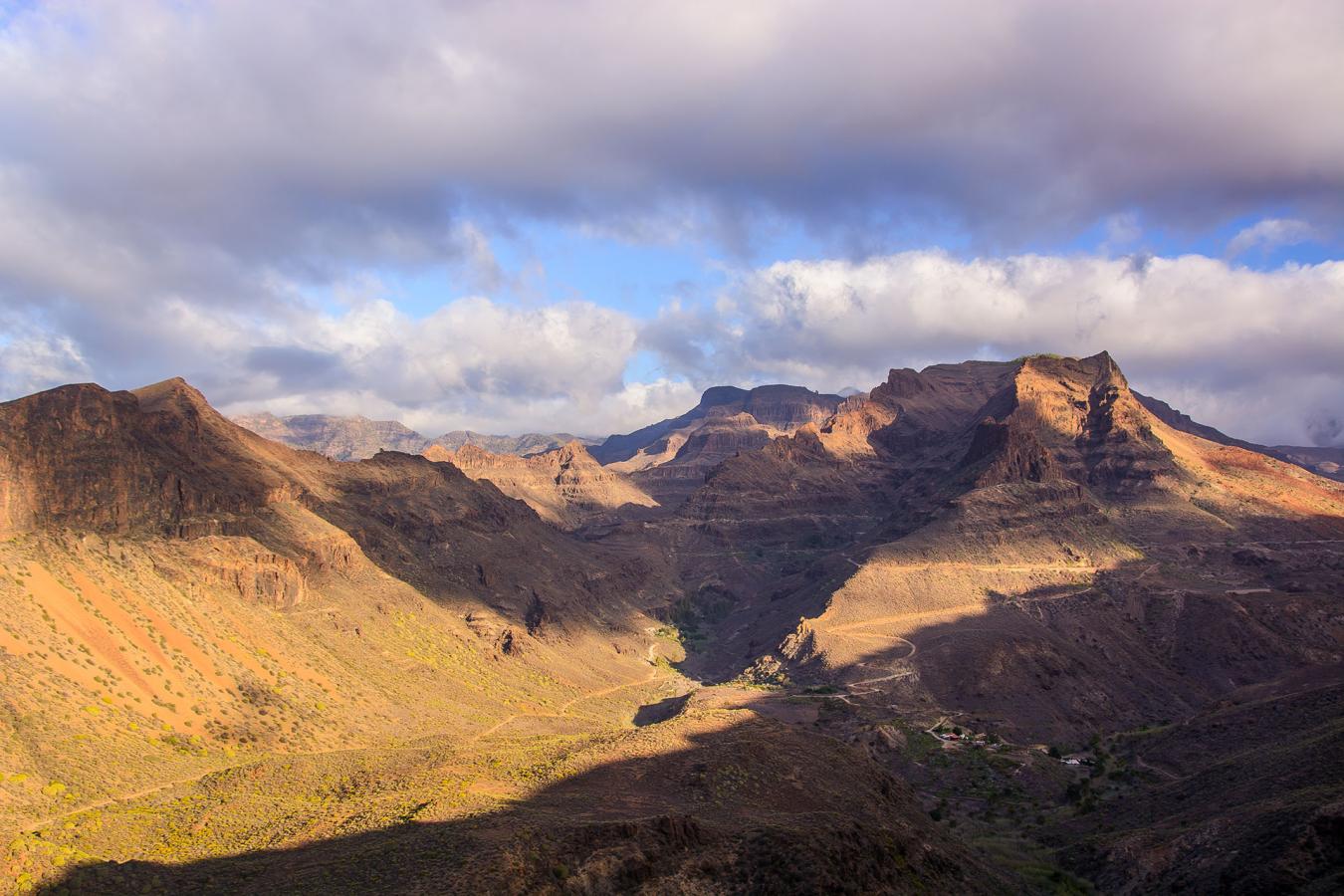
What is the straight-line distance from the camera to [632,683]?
13325 cm

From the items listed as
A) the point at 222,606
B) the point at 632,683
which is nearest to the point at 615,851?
the point at 222,606

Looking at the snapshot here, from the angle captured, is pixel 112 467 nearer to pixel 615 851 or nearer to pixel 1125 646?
pixel 615 851

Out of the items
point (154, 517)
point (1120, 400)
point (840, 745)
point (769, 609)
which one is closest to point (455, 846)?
point (840, 745)

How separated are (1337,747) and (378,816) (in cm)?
6199

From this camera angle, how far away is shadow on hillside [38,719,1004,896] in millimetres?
38312

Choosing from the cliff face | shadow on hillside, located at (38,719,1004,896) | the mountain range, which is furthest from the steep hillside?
shadow on hillside, located at (38,719,1004,896)

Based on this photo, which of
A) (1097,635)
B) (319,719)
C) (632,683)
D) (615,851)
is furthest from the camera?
(632,683)

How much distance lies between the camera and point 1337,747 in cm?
5875

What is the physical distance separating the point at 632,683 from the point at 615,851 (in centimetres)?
9548

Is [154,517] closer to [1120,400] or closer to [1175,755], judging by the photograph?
[1175,755]

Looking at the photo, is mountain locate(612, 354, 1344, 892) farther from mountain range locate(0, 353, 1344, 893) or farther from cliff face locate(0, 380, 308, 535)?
cliff face locate(0, 380, 308, 535)

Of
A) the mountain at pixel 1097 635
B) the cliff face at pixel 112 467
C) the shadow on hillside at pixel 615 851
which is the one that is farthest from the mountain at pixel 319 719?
the mountain at pixel 1097 635

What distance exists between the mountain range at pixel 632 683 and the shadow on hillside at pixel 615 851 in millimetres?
220

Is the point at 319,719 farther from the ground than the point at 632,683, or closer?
farther from the ground
